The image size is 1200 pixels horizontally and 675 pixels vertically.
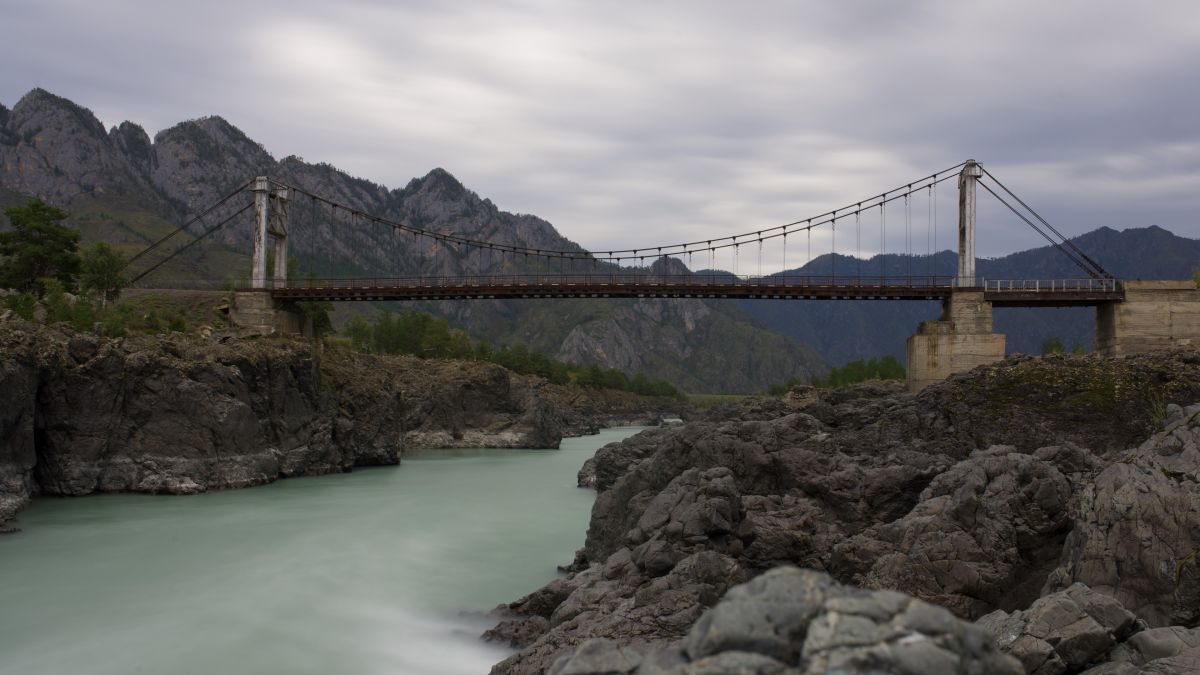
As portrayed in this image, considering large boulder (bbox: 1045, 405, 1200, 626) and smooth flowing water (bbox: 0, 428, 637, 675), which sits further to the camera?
smooth flowing water (bbox: 0, 428, 637, 675)

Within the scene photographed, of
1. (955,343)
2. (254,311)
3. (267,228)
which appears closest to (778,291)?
(955,343)

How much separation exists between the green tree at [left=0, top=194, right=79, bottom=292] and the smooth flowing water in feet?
77.1

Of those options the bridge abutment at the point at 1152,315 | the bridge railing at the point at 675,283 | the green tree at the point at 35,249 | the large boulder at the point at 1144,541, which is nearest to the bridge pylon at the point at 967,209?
the bridge railing at the point at 675,283

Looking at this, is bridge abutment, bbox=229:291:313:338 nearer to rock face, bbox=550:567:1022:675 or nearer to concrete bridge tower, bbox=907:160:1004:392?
concrete bridge tower, bbox=907:160:1004:392

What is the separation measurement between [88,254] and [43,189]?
556 feet

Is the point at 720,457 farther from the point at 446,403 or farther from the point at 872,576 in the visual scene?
the point at 446,403

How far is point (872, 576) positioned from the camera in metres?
11.6

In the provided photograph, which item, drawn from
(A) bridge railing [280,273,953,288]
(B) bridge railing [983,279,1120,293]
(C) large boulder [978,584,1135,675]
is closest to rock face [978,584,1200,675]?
(C) large boulder [978,584,1135,675]

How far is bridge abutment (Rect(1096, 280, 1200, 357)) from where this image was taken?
41.9 m

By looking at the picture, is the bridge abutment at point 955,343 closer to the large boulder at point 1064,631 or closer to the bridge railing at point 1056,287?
the bridge railing at point 1056,287

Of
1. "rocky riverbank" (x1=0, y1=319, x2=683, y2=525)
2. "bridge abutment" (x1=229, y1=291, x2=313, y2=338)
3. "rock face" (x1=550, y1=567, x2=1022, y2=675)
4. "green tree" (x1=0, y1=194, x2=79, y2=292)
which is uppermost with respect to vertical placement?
"green tree" (x1=0, y1=194, x2=79, y2=292)

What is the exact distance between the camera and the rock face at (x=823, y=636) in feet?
11.0

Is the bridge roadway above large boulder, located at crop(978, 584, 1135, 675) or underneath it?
above

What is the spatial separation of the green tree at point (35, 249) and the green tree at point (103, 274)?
428 cm
